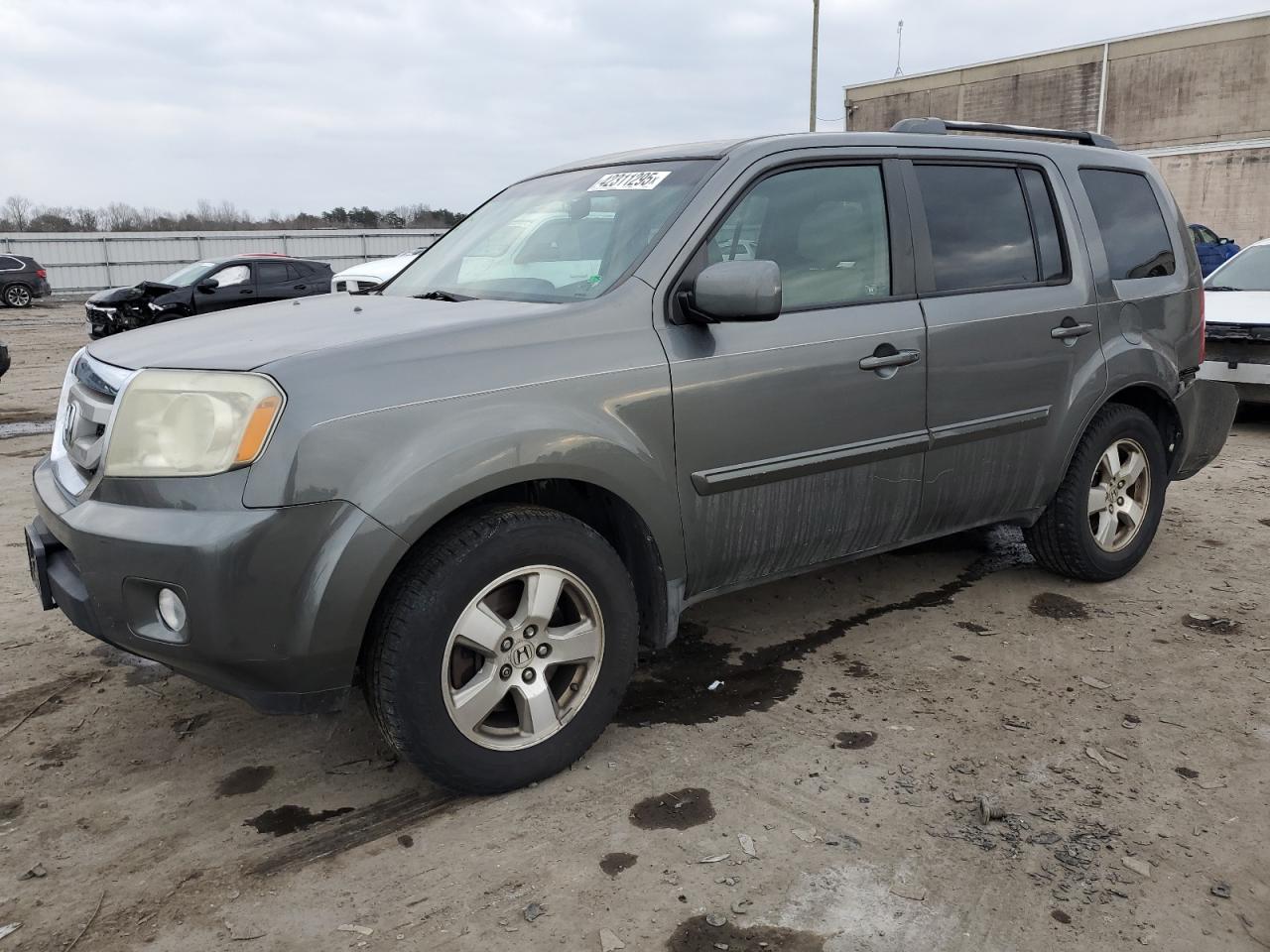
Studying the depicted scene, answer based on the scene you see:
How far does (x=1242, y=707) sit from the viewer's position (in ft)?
10.9

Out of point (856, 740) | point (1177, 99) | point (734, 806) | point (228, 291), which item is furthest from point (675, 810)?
point (1177, 99)

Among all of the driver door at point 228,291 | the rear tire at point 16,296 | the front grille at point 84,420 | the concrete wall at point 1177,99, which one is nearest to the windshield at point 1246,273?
the front grille at point 84,420

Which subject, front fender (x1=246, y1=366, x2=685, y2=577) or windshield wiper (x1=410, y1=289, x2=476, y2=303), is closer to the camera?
front fender (x1=246, y1=366, x2=685, y2=577)

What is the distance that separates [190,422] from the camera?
7.98 ft

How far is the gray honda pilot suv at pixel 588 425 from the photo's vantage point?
2404mm

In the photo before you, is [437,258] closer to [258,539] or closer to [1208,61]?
[258,539]

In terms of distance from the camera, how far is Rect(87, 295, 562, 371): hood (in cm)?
256

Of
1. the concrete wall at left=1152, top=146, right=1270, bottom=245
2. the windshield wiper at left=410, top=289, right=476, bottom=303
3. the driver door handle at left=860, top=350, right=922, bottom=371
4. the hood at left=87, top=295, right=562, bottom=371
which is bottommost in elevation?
the driver door handle at left=860, top=350, right=922, bottom=371

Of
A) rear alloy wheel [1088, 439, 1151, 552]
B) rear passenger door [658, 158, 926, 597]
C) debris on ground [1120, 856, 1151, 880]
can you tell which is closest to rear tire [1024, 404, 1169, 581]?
rear alloy wheel [1088, 439, 1151, 552]

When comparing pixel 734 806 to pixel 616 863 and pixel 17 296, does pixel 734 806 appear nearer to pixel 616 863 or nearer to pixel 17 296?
pixel 616 863

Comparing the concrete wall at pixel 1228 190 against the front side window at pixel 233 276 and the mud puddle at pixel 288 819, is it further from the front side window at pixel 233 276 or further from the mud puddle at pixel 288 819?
the mud puddle at pixel 288 819

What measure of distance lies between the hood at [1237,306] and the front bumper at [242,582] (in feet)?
23.2

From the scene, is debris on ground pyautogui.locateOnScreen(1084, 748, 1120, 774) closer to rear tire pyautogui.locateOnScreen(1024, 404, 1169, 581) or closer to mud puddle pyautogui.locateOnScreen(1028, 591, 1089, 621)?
mud puddle pyautogui.locateOnScreen(1028, 591, 1089, 621)

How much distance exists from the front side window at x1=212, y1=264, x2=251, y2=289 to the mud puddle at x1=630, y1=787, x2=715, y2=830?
15540 mm
